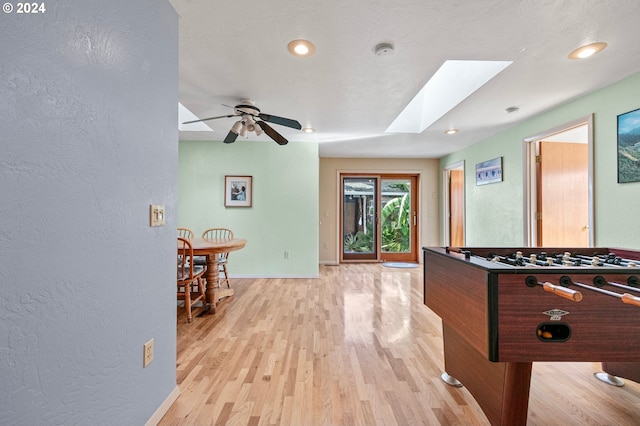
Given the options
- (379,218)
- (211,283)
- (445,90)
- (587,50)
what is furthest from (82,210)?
(379,218)

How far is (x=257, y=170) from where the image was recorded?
15.6 feet

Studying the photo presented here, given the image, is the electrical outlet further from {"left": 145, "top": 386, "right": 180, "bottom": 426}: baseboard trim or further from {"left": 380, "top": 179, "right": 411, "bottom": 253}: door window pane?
{"left": 380, "top": 179, "right": 411, "bottom": 253}: door window pane

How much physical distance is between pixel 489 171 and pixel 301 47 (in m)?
3.74

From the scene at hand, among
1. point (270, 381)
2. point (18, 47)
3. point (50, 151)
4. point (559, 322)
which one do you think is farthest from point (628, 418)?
point (18, 47)

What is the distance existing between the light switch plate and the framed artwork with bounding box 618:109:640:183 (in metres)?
3.60

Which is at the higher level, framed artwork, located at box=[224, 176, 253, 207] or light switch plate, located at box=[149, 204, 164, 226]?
framed artwork, located at box=[224, 176, 253, 207]

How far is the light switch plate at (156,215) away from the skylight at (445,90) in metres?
2.70

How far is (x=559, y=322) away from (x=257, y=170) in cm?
432

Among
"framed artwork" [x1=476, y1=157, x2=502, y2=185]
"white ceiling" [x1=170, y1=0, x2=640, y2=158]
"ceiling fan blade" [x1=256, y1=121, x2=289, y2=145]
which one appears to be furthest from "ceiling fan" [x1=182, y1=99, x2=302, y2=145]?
"framed artwork" [x1=476, y1=157, x2=502, y2=185]

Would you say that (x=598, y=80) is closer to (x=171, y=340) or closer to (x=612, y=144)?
(x=612, y=144)

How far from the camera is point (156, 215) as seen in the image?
1442 mm

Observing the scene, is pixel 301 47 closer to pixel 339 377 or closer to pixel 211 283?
pixel 339 377

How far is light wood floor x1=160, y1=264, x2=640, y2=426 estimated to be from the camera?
1515mm

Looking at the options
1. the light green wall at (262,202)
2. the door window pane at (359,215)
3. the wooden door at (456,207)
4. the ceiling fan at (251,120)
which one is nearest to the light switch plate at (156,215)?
the ceiling fan at (251,120)
